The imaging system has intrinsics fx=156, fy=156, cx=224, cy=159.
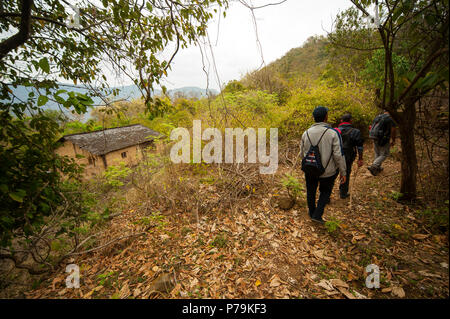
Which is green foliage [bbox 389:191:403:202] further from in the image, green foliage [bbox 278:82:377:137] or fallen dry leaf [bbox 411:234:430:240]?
green foliage [bbox 278:82:377:137]

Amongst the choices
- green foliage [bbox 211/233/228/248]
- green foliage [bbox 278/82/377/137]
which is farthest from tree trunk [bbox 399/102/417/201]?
green foliage [bbox 278/82/377/137]

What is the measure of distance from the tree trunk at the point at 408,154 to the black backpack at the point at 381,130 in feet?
4.53

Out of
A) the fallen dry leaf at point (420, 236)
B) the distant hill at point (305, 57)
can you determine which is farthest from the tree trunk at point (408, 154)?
the distant hill at point (305, 57)

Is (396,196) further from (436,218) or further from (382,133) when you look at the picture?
(382,133)

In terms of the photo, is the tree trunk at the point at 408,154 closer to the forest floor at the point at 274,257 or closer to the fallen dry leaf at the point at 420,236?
the forest floor at the point at 274,257

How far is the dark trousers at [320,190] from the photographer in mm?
2766

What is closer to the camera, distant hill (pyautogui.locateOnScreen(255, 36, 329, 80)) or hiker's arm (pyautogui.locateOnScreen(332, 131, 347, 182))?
hiker's arm (pyautogui.locateOnScreen(332, 131, 347, 182))

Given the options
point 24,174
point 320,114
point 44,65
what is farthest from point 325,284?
point 24,174

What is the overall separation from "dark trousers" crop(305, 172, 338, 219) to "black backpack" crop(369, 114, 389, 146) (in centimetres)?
266

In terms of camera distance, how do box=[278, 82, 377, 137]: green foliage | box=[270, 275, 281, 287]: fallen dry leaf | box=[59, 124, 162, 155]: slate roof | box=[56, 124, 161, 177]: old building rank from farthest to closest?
box=[59, 124, 162, 155]: slate roof < box=[56, 124, 161, 177]: old building < box=[278, 82, 377, 137]: green foliage < box=[270, 275, 281, 287]: fallen dry leaf

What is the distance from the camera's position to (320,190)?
2.83 m

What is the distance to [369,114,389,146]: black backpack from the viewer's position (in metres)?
3.98
